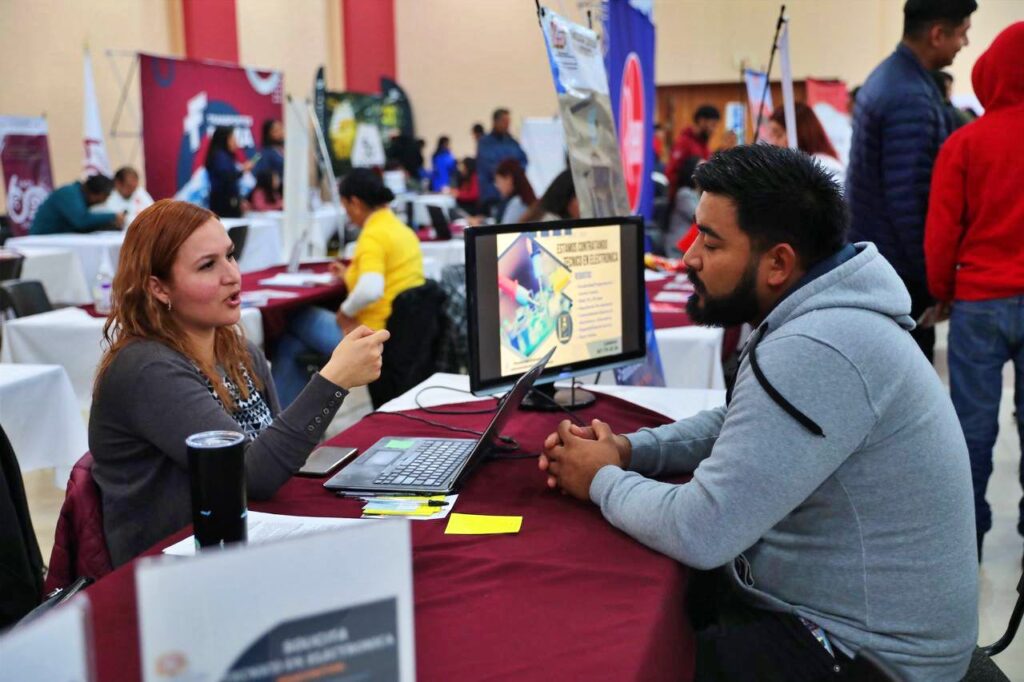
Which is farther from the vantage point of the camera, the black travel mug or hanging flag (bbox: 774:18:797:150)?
hanging flag (bbox: 774:18:797:150)

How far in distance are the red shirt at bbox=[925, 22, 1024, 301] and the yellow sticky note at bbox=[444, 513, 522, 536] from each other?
70.3 inches

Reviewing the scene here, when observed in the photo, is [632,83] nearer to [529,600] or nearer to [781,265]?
[781,265]

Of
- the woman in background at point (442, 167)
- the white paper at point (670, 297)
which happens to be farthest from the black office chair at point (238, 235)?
the woman in background at point (442, 167)

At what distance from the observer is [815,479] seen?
45.0 inches

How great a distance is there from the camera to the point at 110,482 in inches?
61.3

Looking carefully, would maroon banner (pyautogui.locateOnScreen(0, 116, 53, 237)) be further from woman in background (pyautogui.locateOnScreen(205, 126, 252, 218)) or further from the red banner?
the red banner

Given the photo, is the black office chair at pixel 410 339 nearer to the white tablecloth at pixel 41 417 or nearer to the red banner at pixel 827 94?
the white tablecloth at pixel 41 417

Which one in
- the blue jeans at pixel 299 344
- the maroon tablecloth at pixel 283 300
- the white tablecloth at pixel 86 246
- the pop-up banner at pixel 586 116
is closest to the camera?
the pop-up banner at pixel 586 116

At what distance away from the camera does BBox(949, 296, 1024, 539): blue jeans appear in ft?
8.35

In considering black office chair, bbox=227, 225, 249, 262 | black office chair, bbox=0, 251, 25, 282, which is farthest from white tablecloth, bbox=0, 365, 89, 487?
black office chair, bbox=227, 225, 249, 262

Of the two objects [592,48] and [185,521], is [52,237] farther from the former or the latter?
[185,521]

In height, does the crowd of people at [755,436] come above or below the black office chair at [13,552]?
above

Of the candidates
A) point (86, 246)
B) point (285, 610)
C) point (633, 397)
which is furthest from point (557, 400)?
point (86, 246)

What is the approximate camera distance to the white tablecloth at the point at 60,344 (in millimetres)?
3371
